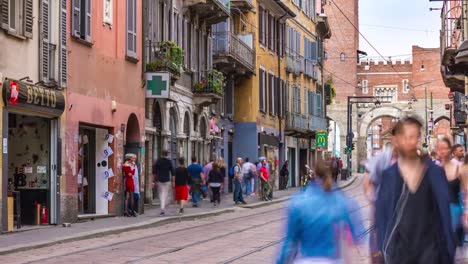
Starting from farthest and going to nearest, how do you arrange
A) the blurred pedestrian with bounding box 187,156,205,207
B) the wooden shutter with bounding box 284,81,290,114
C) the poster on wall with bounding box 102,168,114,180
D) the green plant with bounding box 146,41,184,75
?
the wooden shutter with bounding box 284,81,290,114 < the blurred pedestrian with bounding box 187,156,205,207 < the green plant with bounding box 146,41,184,75 < the poster on wall with bounding box 102,168,114,180

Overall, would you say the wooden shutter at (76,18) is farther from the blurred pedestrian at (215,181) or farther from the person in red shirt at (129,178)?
the blurred pedestrian at (215,181)

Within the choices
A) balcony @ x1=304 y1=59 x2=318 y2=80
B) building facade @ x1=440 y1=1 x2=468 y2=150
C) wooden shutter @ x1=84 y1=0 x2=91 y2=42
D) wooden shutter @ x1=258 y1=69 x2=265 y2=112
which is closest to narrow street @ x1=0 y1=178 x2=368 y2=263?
wooden shutter @ x1=84 y1=0 x2=91 y2=42

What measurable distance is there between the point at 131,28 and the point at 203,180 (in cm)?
664

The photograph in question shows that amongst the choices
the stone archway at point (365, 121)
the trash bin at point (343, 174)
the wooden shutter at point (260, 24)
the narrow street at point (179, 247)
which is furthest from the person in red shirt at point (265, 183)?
the stone archway at point (365, 121)

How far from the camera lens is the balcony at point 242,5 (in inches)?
1705

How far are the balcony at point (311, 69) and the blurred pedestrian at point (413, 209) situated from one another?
173 feet

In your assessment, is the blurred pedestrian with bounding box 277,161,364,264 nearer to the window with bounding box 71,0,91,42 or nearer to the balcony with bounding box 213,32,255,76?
the window with bounding box 71,0,91,42

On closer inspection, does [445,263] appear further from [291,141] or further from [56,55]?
[291,141]

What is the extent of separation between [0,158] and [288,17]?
3554 cm

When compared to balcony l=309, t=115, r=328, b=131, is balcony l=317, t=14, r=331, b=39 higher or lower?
higher

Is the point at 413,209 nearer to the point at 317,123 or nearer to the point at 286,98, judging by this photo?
the point at 286,98

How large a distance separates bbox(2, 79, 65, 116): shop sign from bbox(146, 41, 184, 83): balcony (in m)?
6.56

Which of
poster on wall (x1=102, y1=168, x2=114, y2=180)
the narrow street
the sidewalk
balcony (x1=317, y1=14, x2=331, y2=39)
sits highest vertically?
balcony (x1=317, y1=14, x2=331, y2=39)

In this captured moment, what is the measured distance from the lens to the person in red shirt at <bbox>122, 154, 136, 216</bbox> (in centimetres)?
2628
